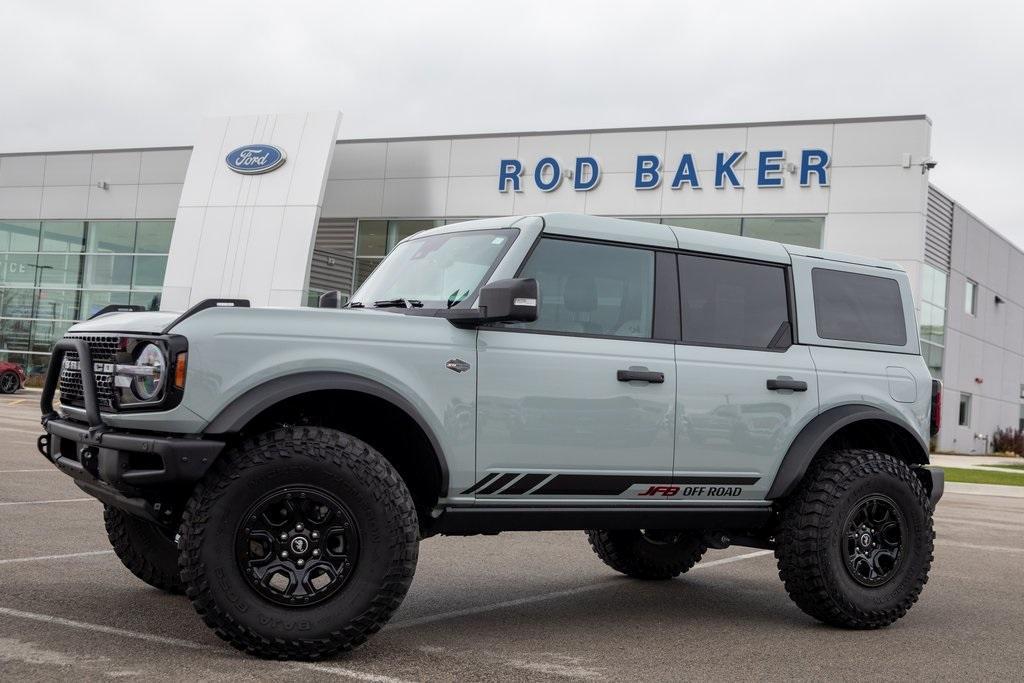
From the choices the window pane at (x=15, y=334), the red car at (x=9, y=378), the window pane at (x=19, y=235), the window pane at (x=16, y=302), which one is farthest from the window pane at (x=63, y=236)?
the red car at (x=9, y=378)

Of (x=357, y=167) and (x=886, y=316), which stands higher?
(x=357, y=167)

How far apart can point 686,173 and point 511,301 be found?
26788 millimetres

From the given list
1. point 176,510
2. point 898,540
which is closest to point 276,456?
point 176,510

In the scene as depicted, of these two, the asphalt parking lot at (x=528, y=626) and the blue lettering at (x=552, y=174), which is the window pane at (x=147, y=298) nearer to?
the blue lettering at (x=552, y=174)

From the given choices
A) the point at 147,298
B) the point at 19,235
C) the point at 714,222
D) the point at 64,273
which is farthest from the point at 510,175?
the point at 19,235

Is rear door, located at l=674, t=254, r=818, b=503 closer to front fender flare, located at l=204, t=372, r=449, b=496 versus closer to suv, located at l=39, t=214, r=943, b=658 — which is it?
suv, located at l=39, t=214, r=943, b=658

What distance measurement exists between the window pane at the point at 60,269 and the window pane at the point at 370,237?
1146 centimetres

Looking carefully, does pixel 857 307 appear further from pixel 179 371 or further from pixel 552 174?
pixel 552 174

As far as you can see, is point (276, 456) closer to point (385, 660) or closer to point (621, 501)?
point (385, 660)

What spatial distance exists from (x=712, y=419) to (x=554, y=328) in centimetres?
105

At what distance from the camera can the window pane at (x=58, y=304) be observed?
4112 cm

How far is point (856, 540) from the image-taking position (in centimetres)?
662

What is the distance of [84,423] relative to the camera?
214 inches

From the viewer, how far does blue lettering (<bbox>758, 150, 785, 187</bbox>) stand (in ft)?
99.3
